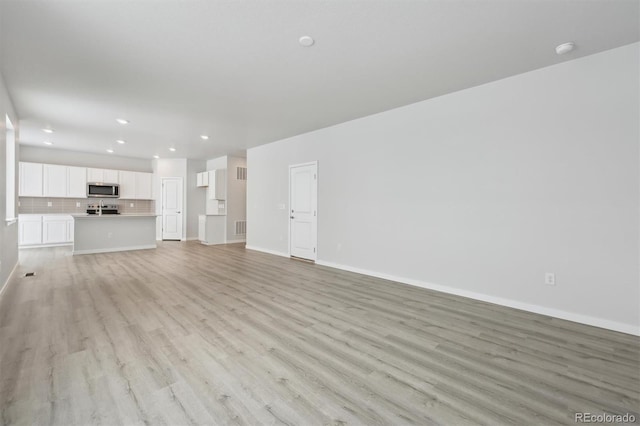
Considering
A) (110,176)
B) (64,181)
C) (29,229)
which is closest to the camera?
(29,229)

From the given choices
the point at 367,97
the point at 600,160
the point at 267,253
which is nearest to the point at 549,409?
the point at 600,160

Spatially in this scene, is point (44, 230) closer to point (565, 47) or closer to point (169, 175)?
point (169, 175)

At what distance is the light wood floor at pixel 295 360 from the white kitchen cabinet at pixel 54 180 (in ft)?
18.8

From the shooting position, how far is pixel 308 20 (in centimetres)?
252

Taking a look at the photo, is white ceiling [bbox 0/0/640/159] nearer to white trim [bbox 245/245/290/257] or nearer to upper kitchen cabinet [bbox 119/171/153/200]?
white trim [bbox 245/245/290/257]

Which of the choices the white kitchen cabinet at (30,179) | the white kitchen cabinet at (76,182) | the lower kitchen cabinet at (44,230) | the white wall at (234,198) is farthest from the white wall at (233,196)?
the white kitchen cabinet at (30,179)

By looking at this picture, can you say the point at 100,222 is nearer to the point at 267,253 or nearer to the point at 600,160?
the point at 267,253

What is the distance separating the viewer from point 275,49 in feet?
9.73

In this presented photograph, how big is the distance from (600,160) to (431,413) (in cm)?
316

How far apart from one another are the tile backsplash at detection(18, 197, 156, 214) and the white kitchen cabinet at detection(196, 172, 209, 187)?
1.77 meters

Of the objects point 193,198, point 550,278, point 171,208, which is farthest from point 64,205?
point 550,278

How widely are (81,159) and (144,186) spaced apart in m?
1.85

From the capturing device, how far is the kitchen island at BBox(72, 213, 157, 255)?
684 cm

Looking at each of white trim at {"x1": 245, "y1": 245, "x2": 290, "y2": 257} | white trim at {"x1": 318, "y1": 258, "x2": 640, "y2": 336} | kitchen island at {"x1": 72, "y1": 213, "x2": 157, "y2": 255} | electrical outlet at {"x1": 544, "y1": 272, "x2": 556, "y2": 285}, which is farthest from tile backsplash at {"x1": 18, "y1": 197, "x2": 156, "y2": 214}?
electrical outlet at {"x1": 544, "y1": 272, "x2": 556, "y2": 285}
